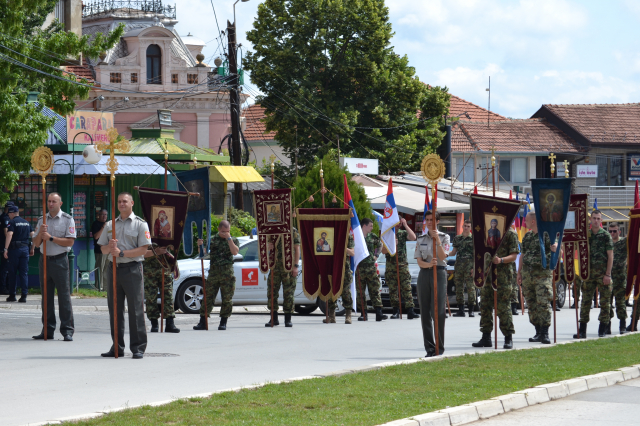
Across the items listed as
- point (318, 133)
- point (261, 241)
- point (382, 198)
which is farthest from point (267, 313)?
point (318, 133)

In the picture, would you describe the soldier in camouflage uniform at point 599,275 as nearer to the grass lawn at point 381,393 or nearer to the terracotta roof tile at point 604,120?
the grass lawn at point 381,393

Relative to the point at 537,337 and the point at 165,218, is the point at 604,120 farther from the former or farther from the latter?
the point at 165,218

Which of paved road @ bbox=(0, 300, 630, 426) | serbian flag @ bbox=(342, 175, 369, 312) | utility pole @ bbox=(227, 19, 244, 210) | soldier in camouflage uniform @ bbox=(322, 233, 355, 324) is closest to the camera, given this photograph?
paved road @ bbox=(0, 300, 630, 426)

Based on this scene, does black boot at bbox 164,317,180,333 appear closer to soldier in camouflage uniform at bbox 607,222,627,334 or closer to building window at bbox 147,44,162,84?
soldier in camouflage uniform at bbox 607,222,627,334

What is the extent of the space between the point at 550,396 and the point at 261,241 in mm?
8297

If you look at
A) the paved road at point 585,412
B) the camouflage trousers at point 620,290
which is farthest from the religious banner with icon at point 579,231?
the paved road at point 585,412

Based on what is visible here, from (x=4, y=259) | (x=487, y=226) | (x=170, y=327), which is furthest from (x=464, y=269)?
(x=4, y=259)

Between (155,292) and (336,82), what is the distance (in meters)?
24.9

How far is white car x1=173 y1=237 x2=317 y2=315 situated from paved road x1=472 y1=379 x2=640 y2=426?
10318 mm

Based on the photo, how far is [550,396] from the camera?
9.17 meters

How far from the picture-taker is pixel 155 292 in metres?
14.9

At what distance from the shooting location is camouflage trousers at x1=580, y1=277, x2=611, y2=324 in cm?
1511

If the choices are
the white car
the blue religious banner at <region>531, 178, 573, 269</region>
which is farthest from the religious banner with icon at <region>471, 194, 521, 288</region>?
the white car

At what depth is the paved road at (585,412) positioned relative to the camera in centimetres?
804
